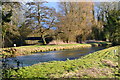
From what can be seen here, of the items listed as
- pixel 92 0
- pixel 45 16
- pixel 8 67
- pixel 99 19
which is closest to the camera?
pixel 8 67

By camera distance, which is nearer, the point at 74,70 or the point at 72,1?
the point at 74,70

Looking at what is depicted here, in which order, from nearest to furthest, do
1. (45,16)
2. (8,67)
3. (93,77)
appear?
(8,67) < (93,77) < (45,16)

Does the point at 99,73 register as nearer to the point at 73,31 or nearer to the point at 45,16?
the point at 45,16

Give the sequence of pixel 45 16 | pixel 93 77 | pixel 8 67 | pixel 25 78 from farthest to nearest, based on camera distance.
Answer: pixel 45 16, pixel 93 77, pixel 25 78, pixel 8 67

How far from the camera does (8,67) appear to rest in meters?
4.80

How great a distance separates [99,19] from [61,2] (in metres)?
14.6

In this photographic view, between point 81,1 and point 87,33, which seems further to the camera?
point 87,33

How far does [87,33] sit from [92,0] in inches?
278

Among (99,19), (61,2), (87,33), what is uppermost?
(61,2)

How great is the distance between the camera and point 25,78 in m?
5.41

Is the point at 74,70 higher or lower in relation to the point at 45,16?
lower

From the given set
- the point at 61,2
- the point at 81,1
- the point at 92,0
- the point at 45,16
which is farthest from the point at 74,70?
the point at 92,0

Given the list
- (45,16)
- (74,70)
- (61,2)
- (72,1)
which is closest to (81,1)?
(72,1)

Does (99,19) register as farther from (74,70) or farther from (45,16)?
(74,70)
